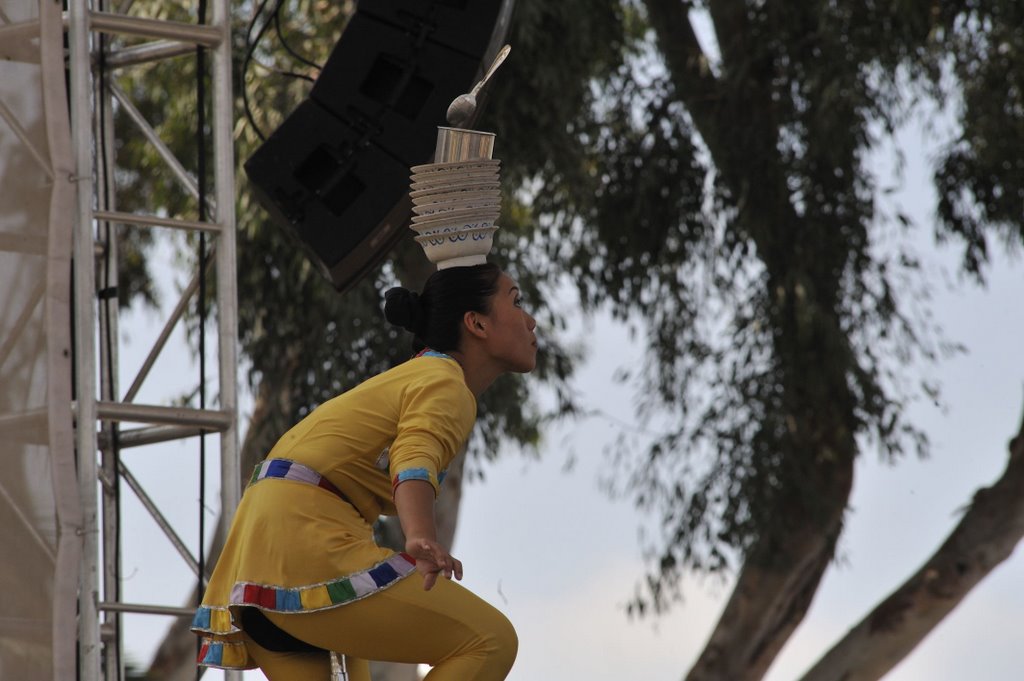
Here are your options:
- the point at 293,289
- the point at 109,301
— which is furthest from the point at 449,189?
the point at 293,289

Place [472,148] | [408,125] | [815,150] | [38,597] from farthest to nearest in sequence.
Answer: [815,150], [408,125], [38,597], [472,148]

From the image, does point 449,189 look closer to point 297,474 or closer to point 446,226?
point 446,226

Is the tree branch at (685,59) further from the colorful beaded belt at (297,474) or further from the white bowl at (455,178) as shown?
the colorful beaded belt at (297,474)

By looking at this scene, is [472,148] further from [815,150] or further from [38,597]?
[815,150]

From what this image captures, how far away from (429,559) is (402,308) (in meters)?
0.59

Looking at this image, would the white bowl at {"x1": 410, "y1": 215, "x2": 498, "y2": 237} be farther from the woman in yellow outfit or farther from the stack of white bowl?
the woman in yellow outfit

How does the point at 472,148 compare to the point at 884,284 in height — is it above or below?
below

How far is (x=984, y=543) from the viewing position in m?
9.54

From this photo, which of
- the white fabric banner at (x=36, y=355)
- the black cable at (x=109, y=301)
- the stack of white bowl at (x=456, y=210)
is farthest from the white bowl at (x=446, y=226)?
the black cable at (x=109, y=301)

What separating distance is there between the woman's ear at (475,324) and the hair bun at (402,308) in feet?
0.31

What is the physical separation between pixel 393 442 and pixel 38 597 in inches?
69.2

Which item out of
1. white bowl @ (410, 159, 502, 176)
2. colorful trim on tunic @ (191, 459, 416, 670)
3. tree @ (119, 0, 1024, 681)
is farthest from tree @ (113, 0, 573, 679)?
colorful trim on tunic @ (191, 459, 416, 670)

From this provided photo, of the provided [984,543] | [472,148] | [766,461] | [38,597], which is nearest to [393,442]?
[472,148]

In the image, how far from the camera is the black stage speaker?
510cm
